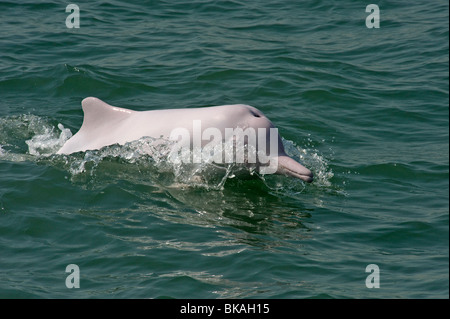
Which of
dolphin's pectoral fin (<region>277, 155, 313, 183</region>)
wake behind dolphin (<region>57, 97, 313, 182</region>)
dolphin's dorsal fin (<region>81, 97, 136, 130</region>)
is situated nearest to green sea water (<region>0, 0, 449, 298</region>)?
wake behind dolphin (<region>57, 97, 313, 182</region>)

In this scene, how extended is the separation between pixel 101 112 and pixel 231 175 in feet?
8.54

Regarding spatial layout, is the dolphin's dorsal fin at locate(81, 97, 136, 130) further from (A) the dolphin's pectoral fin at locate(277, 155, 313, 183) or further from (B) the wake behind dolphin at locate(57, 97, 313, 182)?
(A) the dolphin's pectoral fin at locate(277, 155, 313, 183)

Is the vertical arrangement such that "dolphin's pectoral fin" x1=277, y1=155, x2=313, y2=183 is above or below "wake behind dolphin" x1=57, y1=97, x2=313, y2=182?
below

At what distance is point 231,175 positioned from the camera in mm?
11227

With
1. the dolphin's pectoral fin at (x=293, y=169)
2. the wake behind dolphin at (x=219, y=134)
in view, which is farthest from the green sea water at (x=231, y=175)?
the dolphin's pectoral fin at (x=293, y=169)

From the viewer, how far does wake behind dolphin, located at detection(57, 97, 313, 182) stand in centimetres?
1088

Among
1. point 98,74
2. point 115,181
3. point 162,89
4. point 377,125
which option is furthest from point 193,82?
point 115,181

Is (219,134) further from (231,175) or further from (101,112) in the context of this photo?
(101,112)

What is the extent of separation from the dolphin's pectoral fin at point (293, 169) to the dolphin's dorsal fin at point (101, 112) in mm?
2914

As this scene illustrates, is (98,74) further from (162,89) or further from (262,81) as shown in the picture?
(262,81)

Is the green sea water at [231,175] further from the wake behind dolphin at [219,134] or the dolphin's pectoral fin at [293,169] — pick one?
the dolphin's pectoral fin at [293,169]

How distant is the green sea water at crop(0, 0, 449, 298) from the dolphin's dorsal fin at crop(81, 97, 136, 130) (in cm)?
64

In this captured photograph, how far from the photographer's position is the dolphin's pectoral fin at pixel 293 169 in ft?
34.0

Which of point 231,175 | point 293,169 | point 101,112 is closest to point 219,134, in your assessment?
point 231,175
